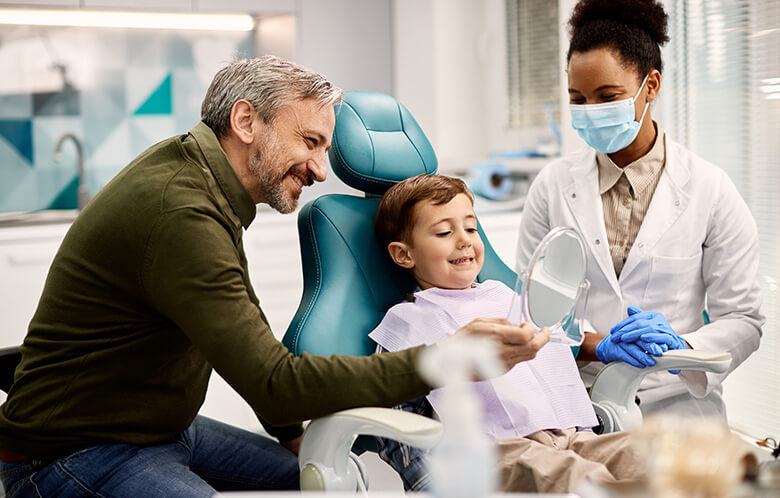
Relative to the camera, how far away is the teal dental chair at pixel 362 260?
5.02 feet

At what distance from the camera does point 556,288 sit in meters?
1.44

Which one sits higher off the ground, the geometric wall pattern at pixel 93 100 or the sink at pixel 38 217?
the geometric wall pattern at pixel 93 100

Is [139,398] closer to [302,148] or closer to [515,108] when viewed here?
[302,148]

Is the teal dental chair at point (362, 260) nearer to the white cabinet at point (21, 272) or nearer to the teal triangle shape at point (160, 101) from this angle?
the white cabinet at point (21, 272)

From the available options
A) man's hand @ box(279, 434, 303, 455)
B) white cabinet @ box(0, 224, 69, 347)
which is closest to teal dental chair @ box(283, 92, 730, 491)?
man's hand @ box(279, 434, 303, 455)

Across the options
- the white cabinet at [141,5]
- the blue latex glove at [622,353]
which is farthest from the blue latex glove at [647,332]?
the white cabinet at [141,5]

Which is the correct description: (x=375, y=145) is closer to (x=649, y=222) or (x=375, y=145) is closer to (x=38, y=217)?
(x=649, y=222)

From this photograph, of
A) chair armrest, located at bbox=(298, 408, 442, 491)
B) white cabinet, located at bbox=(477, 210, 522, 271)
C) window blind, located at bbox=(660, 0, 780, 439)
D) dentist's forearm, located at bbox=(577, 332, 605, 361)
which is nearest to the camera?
chair armrest, located at bbox=(298, 408, 442, 491)

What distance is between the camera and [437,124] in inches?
151

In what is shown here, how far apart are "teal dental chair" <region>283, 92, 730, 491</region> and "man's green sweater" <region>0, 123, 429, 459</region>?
208 millimetres

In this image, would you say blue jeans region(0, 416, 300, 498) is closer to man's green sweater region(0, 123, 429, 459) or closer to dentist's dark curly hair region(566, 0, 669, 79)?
man's green sweater region(0, 123, 429, 459)

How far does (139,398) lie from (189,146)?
0.46m

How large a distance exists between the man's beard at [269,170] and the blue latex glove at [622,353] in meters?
0.75

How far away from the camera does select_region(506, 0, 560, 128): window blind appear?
3.55 metres
